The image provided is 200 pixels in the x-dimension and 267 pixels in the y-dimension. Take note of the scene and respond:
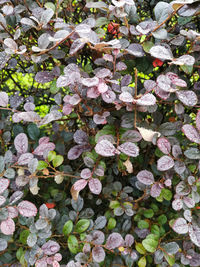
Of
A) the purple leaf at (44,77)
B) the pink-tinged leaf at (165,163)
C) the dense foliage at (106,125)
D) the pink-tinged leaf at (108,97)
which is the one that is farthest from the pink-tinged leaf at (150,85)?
the purple leaf at (44,77)

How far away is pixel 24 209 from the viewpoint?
84 cm

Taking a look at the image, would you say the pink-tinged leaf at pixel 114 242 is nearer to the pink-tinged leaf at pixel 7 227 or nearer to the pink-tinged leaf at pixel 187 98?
the pink-tinged leaf at pixel 7 227

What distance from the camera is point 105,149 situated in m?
0.73

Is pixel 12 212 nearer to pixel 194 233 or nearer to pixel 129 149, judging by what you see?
pixel 129 149

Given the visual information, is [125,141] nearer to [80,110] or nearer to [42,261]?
[80,110]

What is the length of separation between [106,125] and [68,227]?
0.40m

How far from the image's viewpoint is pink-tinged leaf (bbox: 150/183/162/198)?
89 centimetres

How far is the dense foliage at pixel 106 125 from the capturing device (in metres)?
0.75

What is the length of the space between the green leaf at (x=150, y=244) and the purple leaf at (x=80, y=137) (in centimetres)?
43

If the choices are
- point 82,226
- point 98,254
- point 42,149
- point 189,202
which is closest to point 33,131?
point 42,149

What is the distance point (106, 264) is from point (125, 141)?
1.85 ft

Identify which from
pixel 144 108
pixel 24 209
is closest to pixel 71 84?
pixel 144 108

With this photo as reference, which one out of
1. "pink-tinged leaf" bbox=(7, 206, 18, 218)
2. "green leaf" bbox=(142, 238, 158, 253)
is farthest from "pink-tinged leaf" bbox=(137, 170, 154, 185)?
"pink-tinged leaf" bbox=(7, 206, 18, 218)

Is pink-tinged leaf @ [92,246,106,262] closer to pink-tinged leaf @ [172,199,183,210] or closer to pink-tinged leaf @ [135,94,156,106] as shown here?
pink-tinged leaf @ [172,199,183,210]
